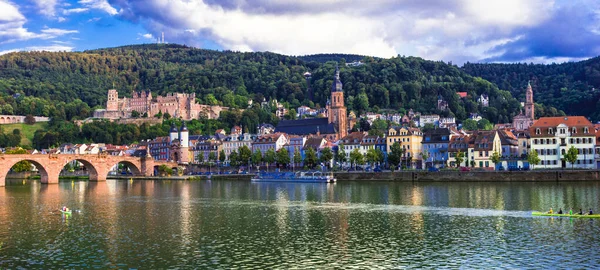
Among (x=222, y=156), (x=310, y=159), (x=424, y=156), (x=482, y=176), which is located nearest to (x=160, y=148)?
(x=222, y=156)

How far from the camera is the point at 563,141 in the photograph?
7075 centimetres

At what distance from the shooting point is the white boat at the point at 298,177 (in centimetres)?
7681

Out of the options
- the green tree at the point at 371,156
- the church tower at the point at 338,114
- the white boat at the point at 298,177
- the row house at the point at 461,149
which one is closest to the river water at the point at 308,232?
the white boat at the point at 298,177

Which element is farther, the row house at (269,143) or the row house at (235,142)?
the row house at (235,142)

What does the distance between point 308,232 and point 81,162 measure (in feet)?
204

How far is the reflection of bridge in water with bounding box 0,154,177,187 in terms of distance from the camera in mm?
73688

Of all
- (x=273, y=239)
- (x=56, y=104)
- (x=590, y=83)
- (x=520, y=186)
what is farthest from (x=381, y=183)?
(x=590, y=83)

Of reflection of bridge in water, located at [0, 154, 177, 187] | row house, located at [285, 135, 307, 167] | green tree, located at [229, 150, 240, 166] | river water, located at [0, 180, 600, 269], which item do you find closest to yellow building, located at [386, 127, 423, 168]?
row house, located at [285, 135, 307, 167]

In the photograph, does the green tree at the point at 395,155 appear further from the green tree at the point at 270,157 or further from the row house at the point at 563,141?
the green tree at the point at 270,157

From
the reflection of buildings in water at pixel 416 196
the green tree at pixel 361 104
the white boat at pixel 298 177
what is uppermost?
the green tree at pixel 361 104

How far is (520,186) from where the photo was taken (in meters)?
59.2

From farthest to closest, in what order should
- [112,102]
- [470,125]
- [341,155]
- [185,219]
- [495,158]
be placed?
[112,102] → [470,125] → [341,155] → [495,158] → [185,219]

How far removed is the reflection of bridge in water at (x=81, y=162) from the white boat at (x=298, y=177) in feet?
63.8

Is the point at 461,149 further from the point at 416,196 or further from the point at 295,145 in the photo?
the point at 295,145
